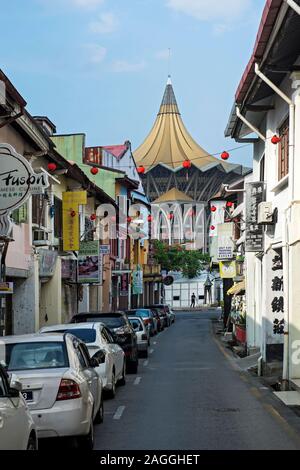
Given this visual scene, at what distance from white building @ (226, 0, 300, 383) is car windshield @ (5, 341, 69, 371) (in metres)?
6.19

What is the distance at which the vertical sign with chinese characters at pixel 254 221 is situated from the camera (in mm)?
22781

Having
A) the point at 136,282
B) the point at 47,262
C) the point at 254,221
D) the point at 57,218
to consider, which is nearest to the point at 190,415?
the point at 254,221

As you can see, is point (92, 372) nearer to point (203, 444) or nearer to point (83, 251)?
point (203, 444)

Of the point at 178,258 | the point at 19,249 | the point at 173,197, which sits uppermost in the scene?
the point at 173,197

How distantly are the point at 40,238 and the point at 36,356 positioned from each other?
1683cm

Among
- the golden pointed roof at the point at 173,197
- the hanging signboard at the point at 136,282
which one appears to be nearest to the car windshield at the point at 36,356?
the hanging signboard at the point at 136,282

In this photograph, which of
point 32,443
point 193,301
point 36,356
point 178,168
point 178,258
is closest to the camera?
point 32,443

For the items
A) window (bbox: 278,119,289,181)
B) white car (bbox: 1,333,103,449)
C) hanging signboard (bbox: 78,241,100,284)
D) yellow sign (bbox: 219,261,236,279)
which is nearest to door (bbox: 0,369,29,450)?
white car (bbox: 1,333,103,449)

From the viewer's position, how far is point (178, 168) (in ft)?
387

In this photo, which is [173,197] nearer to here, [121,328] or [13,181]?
[121,328]

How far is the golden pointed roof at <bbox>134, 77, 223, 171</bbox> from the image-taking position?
117000 millimetres

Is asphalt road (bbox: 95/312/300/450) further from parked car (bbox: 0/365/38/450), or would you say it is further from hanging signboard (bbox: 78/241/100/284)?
hanging signboard (bbox: 78/241/100/284)

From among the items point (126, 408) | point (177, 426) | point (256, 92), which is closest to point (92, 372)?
point (177, 426)
